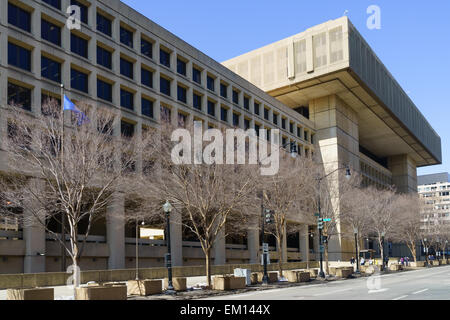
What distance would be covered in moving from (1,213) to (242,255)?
34.9 meters

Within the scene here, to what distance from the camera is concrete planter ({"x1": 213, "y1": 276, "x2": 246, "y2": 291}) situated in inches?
1117

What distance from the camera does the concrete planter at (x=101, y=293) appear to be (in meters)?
20.5

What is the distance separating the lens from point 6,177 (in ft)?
119

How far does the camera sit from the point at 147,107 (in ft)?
167

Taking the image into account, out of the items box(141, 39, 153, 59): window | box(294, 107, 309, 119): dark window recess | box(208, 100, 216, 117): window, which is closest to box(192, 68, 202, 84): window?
box(208, 100, 216, 117): window

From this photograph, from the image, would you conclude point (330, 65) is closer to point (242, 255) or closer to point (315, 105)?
point (315, 105)

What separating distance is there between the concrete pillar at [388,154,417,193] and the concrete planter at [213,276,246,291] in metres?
91.4

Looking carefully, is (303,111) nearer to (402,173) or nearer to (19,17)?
(402,173)

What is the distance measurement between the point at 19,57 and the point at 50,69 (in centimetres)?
275

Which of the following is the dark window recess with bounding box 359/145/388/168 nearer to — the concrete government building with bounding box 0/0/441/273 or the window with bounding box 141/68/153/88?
the concrete government building with bounding box 0/0/441/273

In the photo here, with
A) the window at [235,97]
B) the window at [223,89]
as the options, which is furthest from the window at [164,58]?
the window at [235,97]

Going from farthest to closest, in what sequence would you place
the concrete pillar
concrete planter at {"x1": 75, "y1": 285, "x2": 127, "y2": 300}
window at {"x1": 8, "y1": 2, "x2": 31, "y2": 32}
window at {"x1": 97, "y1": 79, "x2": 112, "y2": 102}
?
1. the concrete pillar
2. window at {"x1": 97, "y1": 79, "x2": 112, "y2": 102}
3. window at {"x1": 8, "y1": 2, "x2": 31, "y2": 32}
4. concrete planter at {"x1": 75, "y1": 285, "x2": 127, "y2": 300}

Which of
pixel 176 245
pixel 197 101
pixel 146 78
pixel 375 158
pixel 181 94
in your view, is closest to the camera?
pixel 146 78

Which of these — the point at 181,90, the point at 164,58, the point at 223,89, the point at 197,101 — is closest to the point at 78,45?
the point at 164,58
